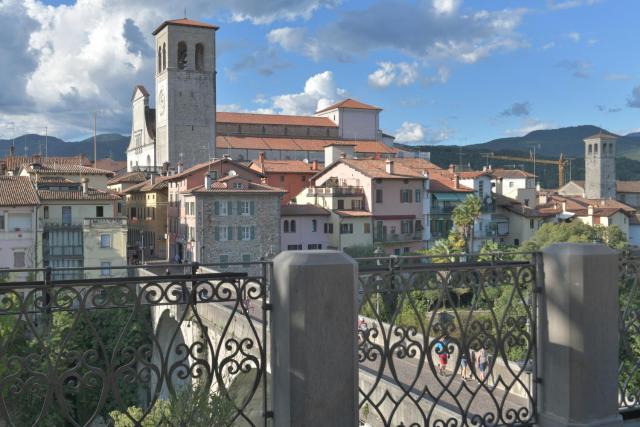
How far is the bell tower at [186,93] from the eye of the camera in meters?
70.2

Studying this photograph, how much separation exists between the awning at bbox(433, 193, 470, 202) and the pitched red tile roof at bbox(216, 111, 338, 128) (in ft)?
102

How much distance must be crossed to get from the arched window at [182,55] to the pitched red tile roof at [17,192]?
3793 centimetres

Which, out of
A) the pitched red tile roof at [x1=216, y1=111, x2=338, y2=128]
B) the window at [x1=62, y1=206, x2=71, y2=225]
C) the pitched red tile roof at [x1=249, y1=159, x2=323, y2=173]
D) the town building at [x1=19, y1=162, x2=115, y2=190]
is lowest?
the window at [x1=62, y1=206, x2=71, y2=225]

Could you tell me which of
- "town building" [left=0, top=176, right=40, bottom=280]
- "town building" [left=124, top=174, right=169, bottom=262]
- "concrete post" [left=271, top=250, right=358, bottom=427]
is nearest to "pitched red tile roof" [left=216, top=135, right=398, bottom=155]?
"town building" [left=124, top=174, right=169, bottom=262]

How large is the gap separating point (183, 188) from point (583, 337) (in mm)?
44146

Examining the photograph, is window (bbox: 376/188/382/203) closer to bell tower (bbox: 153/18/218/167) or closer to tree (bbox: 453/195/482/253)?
tree (bbox: 453/195/482/253)

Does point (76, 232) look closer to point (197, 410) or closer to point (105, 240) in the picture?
point (105, 240)

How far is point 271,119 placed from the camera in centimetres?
8225

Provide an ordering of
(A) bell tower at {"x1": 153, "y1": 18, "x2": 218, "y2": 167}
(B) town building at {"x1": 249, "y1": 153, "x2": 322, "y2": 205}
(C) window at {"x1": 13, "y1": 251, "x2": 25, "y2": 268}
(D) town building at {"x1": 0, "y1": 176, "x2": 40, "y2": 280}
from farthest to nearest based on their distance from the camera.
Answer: (A) bell tower at {"x1": 153, "y1": 18, "x2": 218, "y2": 167} < (B) town building at {"x1": 249, "y1": 153, "x2": 322, "y2": 205} < (C) window at {"x1": 13, "y1": 251, "x2": 25, "y2": 268} < (D) town building at {"x1": 0, "y1": 176, "x2": 40, "y2": 280}

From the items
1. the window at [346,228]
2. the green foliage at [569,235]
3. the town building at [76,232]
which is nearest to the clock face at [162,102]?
the window at [346,228]

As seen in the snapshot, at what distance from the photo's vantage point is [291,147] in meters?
77.1

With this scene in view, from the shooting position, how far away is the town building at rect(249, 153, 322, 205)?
194ft

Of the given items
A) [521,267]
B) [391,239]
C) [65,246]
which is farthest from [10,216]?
[521,267]

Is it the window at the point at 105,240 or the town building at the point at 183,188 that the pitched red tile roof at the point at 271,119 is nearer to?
the town building at the point at 183,188
